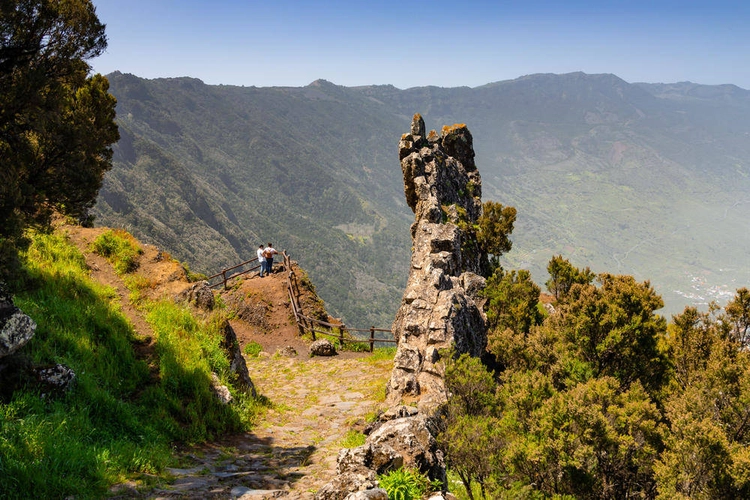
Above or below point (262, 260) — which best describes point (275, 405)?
below

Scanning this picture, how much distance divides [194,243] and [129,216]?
26.7m

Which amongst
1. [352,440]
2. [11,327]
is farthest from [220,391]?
[11,327]

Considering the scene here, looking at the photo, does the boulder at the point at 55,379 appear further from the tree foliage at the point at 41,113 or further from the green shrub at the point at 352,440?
the green shrub at the point at 352,440

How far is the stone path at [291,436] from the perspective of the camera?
7.02m

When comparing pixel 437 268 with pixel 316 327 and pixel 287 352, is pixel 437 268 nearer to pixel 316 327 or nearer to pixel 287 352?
pixel 287 352

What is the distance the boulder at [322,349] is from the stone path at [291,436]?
3.56 ft

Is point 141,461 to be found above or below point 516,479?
above

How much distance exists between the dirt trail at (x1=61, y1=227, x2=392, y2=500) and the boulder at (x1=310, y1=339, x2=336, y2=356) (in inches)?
20.1

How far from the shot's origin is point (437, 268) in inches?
738

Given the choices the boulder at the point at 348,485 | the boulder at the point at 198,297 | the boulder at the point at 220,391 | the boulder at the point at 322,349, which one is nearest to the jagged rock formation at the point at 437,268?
the boulder at the point at 322,349

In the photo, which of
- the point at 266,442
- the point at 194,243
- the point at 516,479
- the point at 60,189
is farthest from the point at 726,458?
the point at 194,243

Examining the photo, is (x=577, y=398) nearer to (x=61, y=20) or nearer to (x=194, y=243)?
(x=61, y=20)

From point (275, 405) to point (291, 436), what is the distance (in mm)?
2634

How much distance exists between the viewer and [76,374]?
27.6 feet
